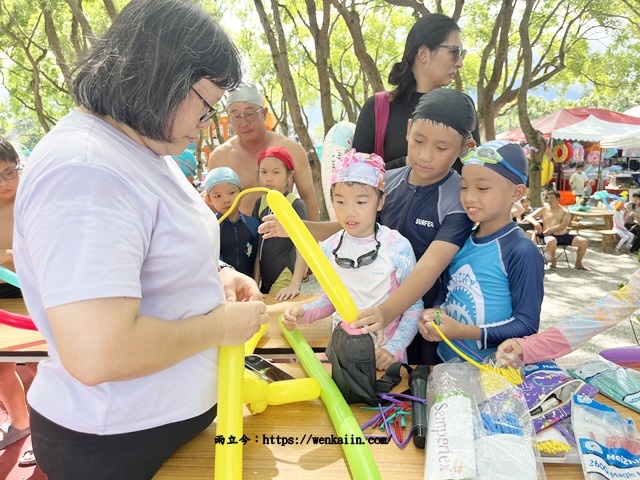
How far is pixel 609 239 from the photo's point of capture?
984cm

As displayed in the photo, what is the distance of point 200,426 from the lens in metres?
1.25

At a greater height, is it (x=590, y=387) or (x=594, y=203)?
(x=590, y=387)

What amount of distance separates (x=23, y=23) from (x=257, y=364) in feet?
43.6

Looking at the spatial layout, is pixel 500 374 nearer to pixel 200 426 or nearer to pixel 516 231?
pixel 516 231

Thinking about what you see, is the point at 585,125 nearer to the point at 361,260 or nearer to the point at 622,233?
the point at 622,233

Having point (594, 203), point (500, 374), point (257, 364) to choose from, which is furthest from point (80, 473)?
point (594, 203)

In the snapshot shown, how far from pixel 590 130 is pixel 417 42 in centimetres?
1821

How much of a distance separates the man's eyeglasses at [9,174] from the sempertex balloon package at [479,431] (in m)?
2.66

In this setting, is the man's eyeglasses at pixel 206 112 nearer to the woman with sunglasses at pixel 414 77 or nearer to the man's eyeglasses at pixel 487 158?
the man's eyeglasses at pixel 487 158

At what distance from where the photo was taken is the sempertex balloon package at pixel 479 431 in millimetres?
1079

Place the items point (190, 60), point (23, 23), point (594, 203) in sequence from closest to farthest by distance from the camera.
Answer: point (190, 60) < point (23, 23) < point (594, 203)

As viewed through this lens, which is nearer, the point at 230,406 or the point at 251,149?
the point at 230,406

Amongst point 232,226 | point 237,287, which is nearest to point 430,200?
point 237,287

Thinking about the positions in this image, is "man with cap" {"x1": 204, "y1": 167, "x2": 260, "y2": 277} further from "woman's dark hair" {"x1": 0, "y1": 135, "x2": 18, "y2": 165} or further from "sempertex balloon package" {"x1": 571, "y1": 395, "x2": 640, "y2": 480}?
"sempertex balloon package" {"x1": 571, "y1": 395, "x2": 640, "y2": 480}
